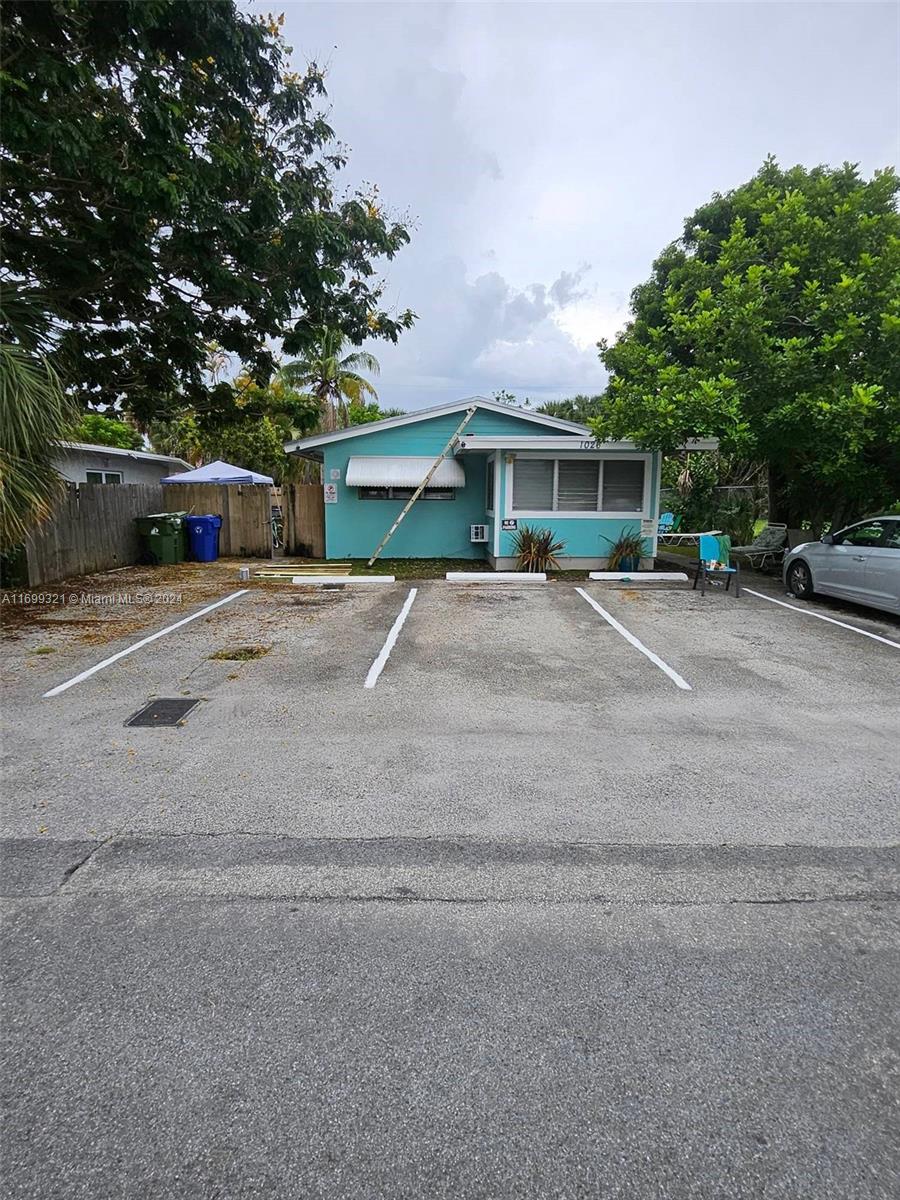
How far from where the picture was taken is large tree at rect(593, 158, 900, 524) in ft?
33.1

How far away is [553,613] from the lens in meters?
9.66

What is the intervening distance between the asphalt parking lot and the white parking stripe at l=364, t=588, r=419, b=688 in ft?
1.93

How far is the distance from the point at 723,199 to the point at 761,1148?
1904 centimetres

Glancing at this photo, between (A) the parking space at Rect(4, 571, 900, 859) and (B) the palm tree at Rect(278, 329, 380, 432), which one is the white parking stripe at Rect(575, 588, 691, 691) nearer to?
(A) the parking space at Rect(4, 571, 900, 859)

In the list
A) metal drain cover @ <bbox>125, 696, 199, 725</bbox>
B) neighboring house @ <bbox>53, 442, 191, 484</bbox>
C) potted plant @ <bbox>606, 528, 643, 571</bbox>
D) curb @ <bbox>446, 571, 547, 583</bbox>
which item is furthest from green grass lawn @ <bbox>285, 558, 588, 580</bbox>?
metal drain cover @ <bbox>125, 696, 199, 725</bbox>

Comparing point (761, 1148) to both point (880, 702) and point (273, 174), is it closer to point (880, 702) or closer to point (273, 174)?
point (880, 702)

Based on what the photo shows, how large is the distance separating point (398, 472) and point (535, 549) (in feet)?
12.6

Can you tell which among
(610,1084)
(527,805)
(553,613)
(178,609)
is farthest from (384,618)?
(610,1084)

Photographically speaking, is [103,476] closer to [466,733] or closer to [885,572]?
[466,733]

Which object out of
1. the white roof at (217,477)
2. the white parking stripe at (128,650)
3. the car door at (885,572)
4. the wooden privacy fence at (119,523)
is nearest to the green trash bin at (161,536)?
the wooden privacy fence at (119,523)

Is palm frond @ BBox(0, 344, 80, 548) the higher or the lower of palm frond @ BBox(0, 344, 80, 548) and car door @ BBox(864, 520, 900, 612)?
the higher

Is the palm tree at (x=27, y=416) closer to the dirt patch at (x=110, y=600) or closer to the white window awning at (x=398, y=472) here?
the dirt patch at (x=110, y=600)

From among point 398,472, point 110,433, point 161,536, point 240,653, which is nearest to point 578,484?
point 398,472

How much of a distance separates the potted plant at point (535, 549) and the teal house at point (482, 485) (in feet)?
0.65
